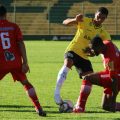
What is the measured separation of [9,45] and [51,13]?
1574 inches

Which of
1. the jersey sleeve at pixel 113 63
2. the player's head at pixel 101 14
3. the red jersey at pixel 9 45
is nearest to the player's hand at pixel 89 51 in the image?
the jersey sleeve at pixel 113 63

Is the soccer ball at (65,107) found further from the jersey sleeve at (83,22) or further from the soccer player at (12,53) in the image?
the jersey sleeve at (83,22)

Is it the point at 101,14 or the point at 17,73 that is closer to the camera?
the point at 17,73

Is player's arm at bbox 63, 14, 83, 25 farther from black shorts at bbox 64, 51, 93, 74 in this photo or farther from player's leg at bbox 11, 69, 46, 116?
player's leg at bbox 11, 69, 46, 116

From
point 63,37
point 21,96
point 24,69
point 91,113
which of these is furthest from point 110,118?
point 63,37

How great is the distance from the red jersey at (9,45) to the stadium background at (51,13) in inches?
1455

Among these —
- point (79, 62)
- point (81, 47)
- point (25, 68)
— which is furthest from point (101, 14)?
point (25, 68)

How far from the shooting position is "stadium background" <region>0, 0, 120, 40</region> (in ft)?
158

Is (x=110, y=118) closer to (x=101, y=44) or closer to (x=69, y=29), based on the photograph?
(x=101, y=44)

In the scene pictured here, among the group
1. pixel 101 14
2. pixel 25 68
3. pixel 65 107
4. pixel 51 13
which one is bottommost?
pixel 51 13

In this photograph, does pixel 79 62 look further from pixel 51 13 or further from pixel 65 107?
pixel 51 13

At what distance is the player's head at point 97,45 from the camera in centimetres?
989

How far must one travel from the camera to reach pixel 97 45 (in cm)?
992

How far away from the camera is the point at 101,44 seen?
995 cm
